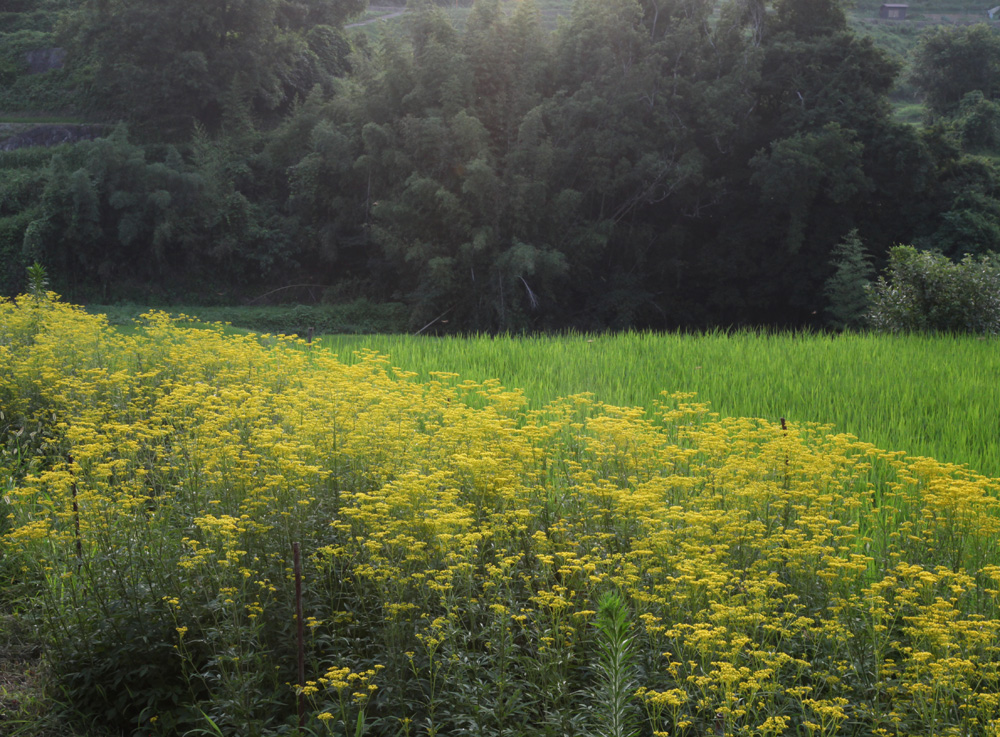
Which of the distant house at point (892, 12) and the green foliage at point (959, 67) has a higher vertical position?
the distant house at point (892, 12)

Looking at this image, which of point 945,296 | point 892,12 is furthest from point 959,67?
point 945,296

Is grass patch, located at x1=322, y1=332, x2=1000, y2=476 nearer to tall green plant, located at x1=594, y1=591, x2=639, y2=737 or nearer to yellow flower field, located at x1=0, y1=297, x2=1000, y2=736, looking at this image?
yellow flower field, located at x1=0, y1=297, x2=1000, y2=736

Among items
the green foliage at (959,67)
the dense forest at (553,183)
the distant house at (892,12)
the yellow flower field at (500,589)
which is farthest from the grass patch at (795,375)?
the distant house at (892,12)

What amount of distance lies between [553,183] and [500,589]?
18.1m

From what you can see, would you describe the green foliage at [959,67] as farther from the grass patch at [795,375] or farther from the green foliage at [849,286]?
the grass patch at [795,375]

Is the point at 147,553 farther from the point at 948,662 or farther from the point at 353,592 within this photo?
the point at 948,662

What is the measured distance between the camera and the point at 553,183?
68.5 feet

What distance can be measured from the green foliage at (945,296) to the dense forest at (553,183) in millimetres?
5537

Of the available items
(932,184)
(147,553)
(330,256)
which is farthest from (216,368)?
(932,184)

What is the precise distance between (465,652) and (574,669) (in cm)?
47

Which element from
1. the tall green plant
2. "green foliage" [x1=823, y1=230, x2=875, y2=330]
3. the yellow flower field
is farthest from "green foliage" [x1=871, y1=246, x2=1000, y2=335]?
the tall green plant

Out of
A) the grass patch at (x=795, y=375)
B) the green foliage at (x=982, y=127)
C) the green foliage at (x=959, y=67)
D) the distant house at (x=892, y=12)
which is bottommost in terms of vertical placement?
the grass patch at (x=795, y=375)

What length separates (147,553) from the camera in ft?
13.0

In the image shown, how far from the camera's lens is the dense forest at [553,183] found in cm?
1975
